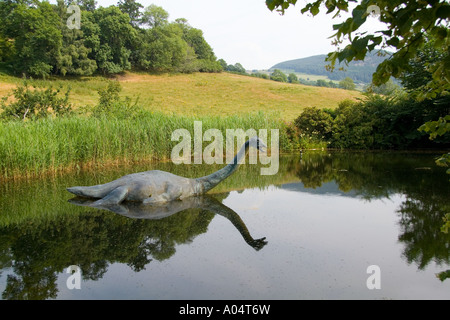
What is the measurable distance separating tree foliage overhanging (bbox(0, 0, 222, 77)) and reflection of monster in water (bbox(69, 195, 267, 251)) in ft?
131

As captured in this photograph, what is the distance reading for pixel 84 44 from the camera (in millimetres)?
48344

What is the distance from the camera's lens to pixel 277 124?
17297mm

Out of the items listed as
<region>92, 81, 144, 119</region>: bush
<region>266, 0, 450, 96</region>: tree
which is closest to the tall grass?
<region>92, 81, 144, 119</region>: bush

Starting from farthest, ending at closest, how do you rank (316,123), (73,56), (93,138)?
(73,56) < (316,123) < (93,138)

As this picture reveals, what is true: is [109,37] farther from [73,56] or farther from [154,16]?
[154,16]

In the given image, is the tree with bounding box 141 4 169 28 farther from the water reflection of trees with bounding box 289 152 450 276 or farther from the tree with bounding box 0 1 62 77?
the water reflection of trees with bounding box 289 152 450 276

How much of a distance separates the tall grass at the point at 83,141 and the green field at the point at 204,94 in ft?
56.7

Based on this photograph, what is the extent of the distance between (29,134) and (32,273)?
6.64 m

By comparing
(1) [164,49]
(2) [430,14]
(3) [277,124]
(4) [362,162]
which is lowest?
(4) [362,162]

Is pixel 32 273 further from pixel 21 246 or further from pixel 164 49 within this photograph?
pixel 164 49

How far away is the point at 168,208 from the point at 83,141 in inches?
215

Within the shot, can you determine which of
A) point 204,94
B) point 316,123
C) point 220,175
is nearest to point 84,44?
point 204,94

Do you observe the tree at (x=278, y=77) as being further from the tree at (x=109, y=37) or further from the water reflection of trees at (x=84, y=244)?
the water reflection of trees at (x=84, y=244)

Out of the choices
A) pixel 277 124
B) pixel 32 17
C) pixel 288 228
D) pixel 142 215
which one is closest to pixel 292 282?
pixel 288 228
